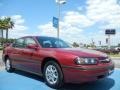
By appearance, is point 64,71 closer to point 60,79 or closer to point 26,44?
point 60,79

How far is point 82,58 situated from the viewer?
620 centimetres

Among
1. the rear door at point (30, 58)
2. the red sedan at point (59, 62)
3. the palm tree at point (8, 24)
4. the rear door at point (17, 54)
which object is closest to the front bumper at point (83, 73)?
the red sedan at point (59, 62)

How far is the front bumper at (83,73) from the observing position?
6.07m

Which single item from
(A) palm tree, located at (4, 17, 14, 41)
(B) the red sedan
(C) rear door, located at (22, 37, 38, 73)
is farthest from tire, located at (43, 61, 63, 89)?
(A) palm tree, located at (4, 17, 14, 41)

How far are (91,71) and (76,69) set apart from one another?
361mm

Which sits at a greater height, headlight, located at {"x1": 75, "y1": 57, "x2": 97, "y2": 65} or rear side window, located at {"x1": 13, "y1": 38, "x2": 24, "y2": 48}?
rear side window, located at {"x1": 13, "y1": 38, "x2": 24, "y2": 48}

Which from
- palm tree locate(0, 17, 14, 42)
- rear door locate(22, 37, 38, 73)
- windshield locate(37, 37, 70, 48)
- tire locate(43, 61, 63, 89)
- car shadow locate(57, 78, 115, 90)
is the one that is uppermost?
palm tree locate(0, 17, 14, 42)

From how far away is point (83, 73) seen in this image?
607 centimetres

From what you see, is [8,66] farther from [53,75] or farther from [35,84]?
[53,75]

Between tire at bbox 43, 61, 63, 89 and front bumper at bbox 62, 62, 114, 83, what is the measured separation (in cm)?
19

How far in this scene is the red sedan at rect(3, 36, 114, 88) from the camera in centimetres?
616

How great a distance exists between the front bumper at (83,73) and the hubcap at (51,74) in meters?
0.40

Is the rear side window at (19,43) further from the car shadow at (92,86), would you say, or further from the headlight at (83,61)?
the headlight at (83,61)

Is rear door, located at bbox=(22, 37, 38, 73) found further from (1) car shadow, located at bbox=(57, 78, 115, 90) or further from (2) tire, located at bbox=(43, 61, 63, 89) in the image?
(1) car shadow, located at bbox=(57, 78, 115, 90)
